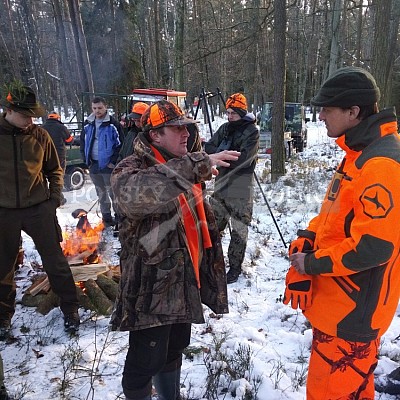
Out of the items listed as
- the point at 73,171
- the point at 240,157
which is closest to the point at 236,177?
the point at 240,157

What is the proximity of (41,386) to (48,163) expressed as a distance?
6.76 ft

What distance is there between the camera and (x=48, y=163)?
369cm

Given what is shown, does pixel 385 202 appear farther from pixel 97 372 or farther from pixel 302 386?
pixel 97 372

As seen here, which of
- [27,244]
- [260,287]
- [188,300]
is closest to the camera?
[188,300]

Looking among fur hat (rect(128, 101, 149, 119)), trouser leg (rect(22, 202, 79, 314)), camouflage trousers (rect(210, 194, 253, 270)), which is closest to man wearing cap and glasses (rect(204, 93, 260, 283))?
camouflage trousers (rect(210, 194, 253, 270))

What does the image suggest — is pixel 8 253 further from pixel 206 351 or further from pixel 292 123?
pixel 292 123

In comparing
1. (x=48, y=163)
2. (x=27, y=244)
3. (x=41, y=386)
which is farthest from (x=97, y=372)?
(x=27, y=244)

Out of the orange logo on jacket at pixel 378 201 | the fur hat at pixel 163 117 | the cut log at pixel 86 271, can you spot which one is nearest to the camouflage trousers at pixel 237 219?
the cut log at pixel 86 271

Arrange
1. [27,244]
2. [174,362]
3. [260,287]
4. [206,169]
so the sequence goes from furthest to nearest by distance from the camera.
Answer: [27,244] < [260,287] < [174,362] < [206,169]

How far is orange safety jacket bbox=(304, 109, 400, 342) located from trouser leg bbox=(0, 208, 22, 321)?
2749 mm

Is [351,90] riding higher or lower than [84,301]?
higher

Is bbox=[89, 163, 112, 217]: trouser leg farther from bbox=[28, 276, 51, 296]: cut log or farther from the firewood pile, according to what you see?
bbox=[28, 276, 51, 296]: cut log

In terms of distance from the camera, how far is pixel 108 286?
4.27 metres

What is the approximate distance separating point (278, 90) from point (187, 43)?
17131mm
